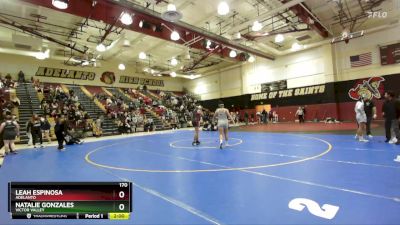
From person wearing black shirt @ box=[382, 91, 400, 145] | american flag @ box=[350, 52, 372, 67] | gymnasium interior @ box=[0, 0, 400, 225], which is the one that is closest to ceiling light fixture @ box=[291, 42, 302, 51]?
gymnasium interior @ box=[0, 0, 400, 225]

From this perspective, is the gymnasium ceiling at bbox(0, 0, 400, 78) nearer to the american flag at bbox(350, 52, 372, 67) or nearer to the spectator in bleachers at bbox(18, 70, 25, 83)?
the american flag at bbox(350, 52, 372, 67)

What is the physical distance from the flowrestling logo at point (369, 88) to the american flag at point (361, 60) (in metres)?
1.34

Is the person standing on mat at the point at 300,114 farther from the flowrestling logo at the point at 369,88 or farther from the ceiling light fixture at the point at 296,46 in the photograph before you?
the ceiling light fixture at the point at 296,46

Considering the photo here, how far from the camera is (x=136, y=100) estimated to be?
27.0m

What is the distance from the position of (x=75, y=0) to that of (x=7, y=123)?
603 centimetres

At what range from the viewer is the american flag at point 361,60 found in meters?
19.6

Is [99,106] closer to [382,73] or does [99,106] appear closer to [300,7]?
[300,7]

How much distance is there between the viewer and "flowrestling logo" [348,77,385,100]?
19.3 m

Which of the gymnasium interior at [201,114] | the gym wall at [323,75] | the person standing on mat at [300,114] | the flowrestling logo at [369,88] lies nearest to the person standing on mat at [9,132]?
the gymnasium interior at [201,114]

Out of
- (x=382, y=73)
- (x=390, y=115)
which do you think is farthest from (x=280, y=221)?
(x=382, y=73)

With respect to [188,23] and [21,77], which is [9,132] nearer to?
[188,23]

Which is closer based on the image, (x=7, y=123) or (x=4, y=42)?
(x=7, y=123)
